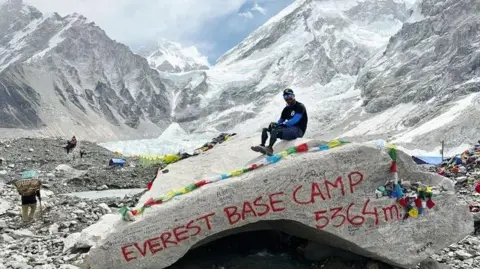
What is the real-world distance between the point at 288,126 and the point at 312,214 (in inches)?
105

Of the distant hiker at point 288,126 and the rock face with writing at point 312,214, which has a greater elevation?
the distant hiker at point 288,126

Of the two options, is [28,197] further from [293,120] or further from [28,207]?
[293,120]

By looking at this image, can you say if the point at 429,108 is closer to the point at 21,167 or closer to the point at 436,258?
the point at 21,167

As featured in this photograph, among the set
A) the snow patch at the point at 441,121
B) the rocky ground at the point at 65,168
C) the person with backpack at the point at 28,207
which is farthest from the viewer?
the snow patch at the point at 441,121

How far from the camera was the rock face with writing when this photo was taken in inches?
401

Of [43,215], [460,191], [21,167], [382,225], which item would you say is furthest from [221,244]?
[21,167]

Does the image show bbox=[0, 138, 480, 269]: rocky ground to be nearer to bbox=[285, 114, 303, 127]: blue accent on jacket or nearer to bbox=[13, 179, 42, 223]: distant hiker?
bbox=[13, 179, 42, 223]: distant hiker

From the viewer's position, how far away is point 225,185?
1049 cm

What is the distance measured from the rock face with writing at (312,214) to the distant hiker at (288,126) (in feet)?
4.00

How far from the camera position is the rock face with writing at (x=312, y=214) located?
10.2 metres

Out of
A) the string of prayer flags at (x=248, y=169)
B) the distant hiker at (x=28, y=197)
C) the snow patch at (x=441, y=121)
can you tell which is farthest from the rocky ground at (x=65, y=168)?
the snow patch at (x=441, y=121)

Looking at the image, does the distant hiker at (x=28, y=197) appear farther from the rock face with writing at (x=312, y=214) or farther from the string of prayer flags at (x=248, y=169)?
the rock face with writing at (x=312, y=214)

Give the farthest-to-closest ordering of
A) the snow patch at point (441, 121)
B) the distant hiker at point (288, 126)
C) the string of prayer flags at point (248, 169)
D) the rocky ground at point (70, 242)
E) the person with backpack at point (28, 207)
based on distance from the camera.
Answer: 1. the snow patch at point (441, 121)
2. the person with backpack at point (28, 207)
3. the distant hiker at point (288, 126)
4. the rocky ground at point (70, 242)
5. the string of prayer flags at point (248, 169)

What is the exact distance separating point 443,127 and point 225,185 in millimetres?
128327
